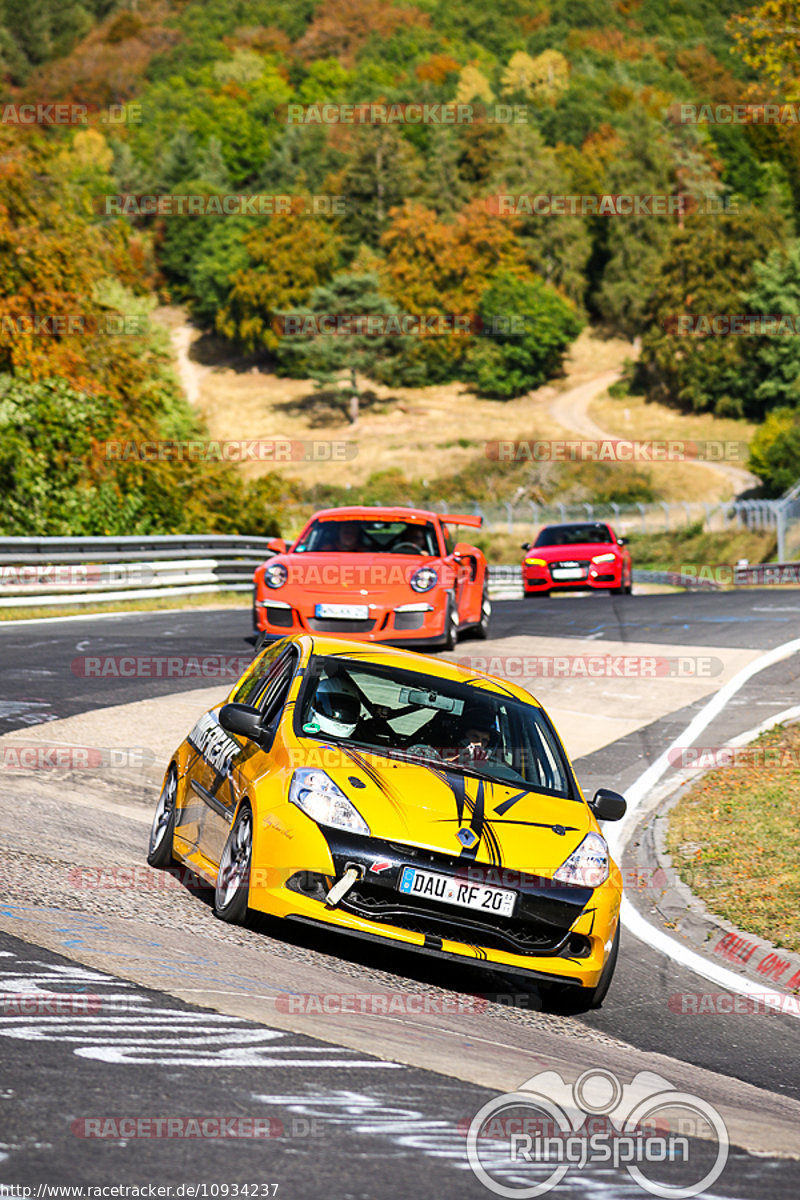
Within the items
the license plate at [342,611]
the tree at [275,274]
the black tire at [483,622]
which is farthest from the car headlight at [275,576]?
the tree at [275,274]

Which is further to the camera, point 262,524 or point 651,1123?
point 262,524

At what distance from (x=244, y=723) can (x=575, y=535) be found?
22.4 m

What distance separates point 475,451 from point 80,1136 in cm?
9479

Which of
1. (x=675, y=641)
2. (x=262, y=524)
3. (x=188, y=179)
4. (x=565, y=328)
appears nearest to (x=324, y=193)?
(x=188, y=179)

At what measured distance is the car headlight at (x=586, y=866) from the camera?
647 centimetres

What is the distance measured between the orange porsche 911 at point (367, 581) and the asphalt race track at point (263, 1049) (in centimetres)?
500

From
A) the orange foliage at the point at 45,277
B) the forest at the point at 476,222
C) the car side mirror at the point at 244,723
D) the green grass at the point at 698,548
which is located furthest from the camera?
the forest at the point at 476,222

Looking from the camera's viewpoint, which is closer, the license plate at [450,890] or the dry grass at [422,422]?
the license plate at [450,890]

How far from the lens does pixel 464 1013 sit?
19.5 ft

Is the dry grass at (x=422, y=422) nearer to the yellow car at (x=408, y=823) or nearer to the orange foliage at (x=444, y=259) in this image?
the orange foliage at (x=444, y=259)

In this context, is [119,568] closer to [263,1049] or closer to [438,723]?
[438,723]

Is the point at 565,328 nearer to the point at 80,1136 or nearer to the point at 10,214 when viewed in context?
the point at 10,214

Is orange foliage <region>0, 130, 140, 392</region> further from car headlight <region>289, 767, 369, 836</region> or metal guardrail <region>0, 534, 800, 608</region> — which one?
car headlight <region>289, 767, 369, 836</region>

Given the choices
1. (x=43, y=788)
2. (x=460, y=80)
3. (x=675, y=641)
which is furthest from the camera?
(x=460, y=80)
